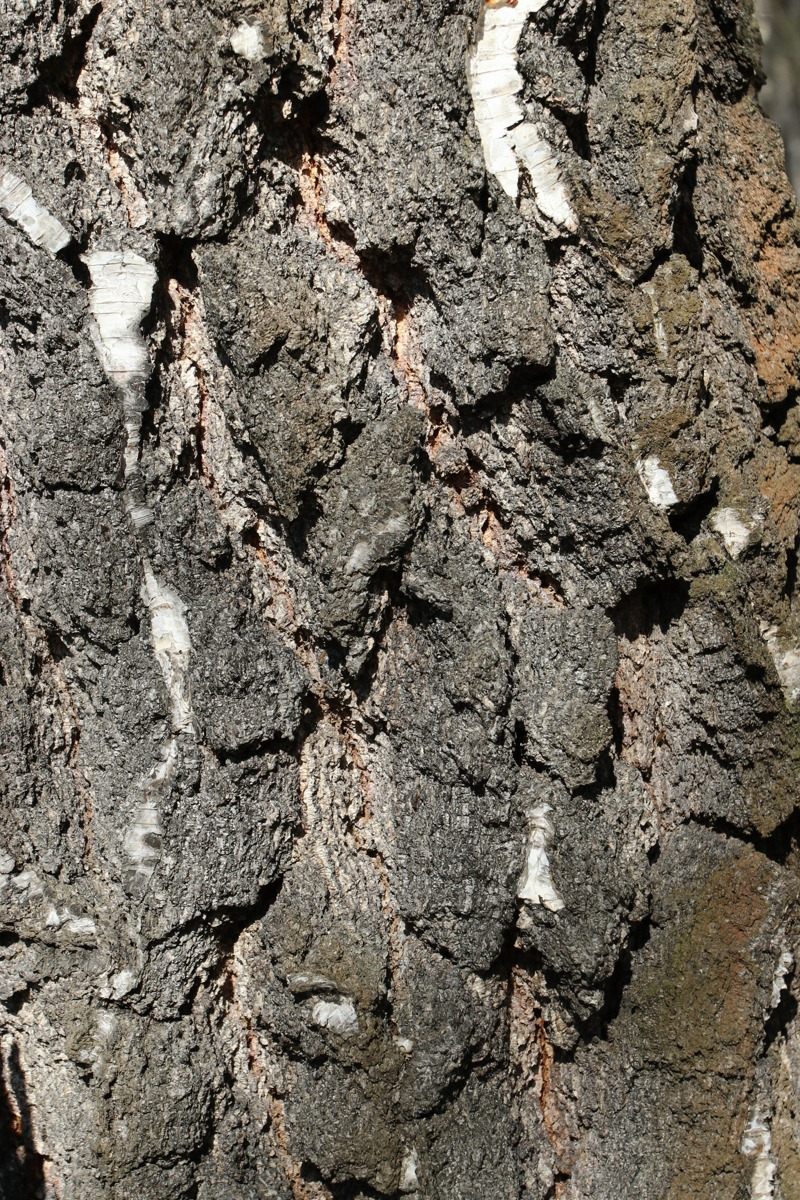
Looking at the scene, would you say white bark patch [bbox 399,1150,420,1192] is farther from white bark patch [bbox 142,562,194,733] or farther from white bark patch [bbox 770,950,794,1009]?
white bark patch [bbox 142,562,194,733]

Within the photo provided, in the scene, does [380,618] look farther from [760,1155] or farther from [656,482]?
[760,1155]

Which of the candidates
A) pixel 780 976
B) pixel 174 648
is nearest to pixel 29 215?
pixel 174 648

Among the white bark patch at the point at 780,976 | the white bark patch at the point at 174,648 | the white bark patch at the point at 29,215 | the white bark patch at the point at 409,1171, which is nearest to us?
the white bark patch at the point at 29,215

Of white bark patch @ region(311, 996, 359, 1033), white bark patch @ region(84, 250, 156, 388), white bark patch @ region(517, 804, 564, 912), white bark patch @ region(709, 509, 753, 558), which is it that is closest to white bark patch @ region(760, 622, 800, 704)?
white bark patch @ region(709, 509, 753, 558)

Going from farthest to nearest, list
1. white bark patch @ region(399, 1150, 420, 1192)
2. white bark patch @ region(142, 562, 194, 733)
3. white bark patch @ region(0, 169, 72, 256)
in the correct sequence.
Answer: white bark patch @ region(399, 1150, 420, 1192) < white bark patch @ region(142, 562, 194, 733) < white bark patch @ region(0, 169, 72, 256)

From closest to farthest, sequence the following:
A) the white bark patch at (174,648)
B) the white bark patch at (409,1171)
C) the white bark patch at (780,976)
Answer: the white bark patch at (174,648)
the white bark patch at (409,1171)
the white bark patch at (780,976)

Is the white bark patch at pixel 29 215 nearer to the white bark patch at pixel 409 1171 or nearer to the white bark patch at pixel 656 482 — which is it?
the white bark patch at pixel 656 482

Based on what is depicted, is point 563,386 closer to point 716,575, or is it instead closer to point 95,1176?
point 716,575

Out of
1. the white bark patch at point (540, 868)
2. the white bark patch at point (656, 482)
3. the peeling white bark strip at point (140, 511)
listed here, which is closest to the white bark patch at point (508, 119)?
the white bark patch at point (656, 482)
